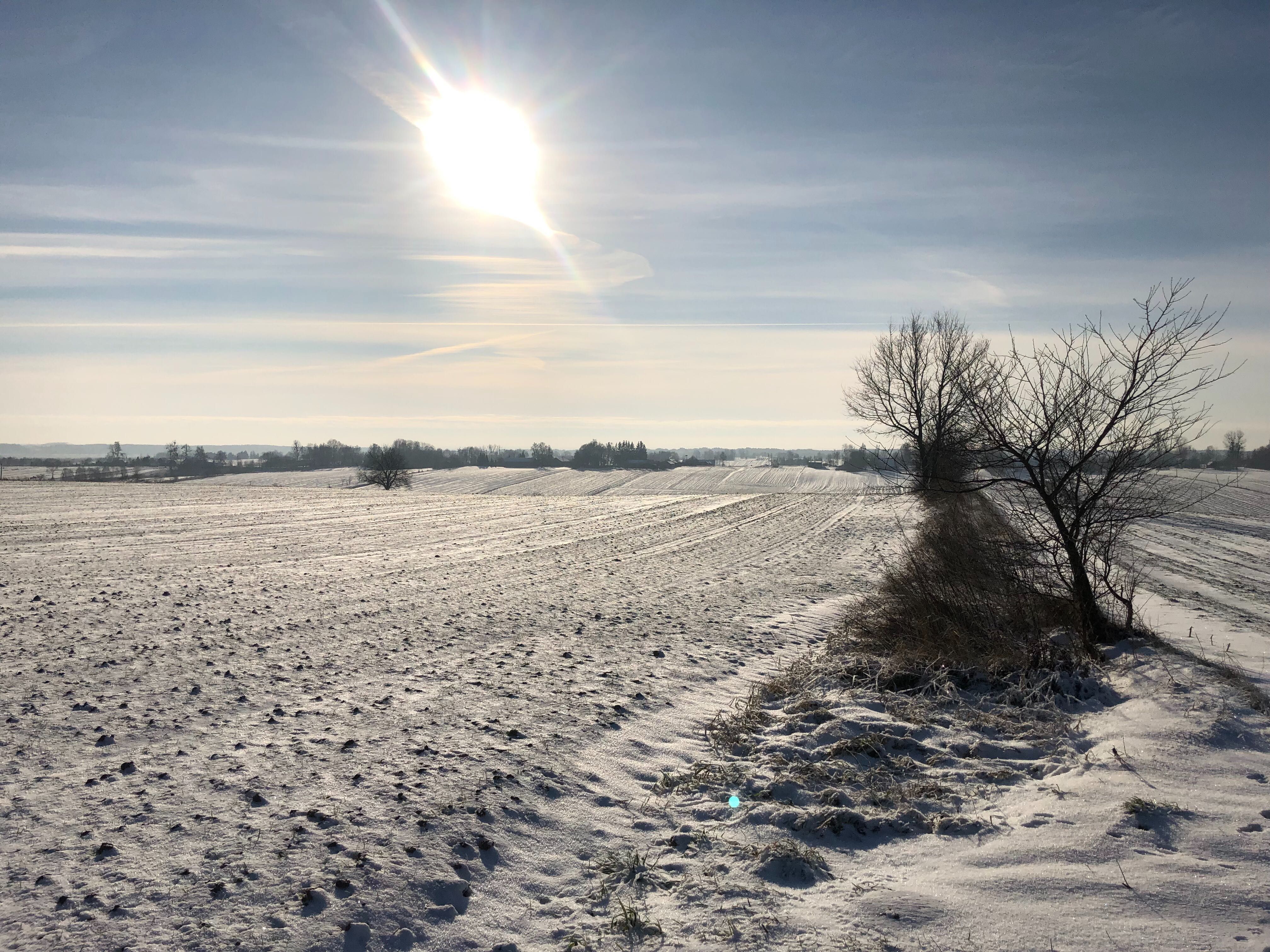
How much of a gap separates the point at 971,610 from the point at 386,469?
75.9 meters

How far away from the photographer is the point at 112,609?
11117 millimetres

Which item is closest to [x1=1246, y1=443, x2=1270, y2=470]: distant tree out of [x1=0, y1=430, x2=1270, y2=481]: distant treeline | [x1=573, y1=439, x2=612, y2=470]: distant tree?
[x1=0, y1=430, x2=1270, y2=481]: distant treeline

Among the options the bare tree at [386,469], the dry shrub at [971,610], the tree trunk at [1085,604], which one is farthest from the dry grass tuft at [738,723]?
the bare tree at [386,469]

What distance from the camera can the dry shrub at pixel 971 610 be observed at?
8.91m

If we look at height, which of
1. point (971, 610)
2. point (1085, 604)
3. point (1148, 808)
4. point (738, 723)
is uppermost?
point (1085, 604)

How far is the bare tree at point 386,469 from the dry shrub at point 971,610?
6992cm

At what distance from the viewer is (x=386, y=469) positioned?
7800 cm

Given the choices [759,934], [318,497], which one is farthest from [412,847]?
[318,497]

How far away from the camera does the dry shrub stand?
29.2 feet

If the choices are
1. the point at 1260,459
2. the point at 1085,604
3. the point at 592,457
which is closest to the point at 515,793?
the point at 1085,604

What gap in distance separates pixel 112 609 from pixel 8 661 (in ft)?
9.34

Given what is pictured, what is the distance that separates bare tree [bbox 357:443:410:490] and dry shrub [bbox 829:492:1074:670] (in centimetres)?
6992

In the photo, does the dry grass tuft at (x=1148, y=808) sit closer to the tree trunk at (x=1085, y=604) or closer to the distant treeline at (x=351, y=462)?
the tree trunk at (x=1085, y=604)

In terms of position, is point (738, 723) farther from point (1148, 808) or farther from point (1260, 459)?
point (1260, 459)
